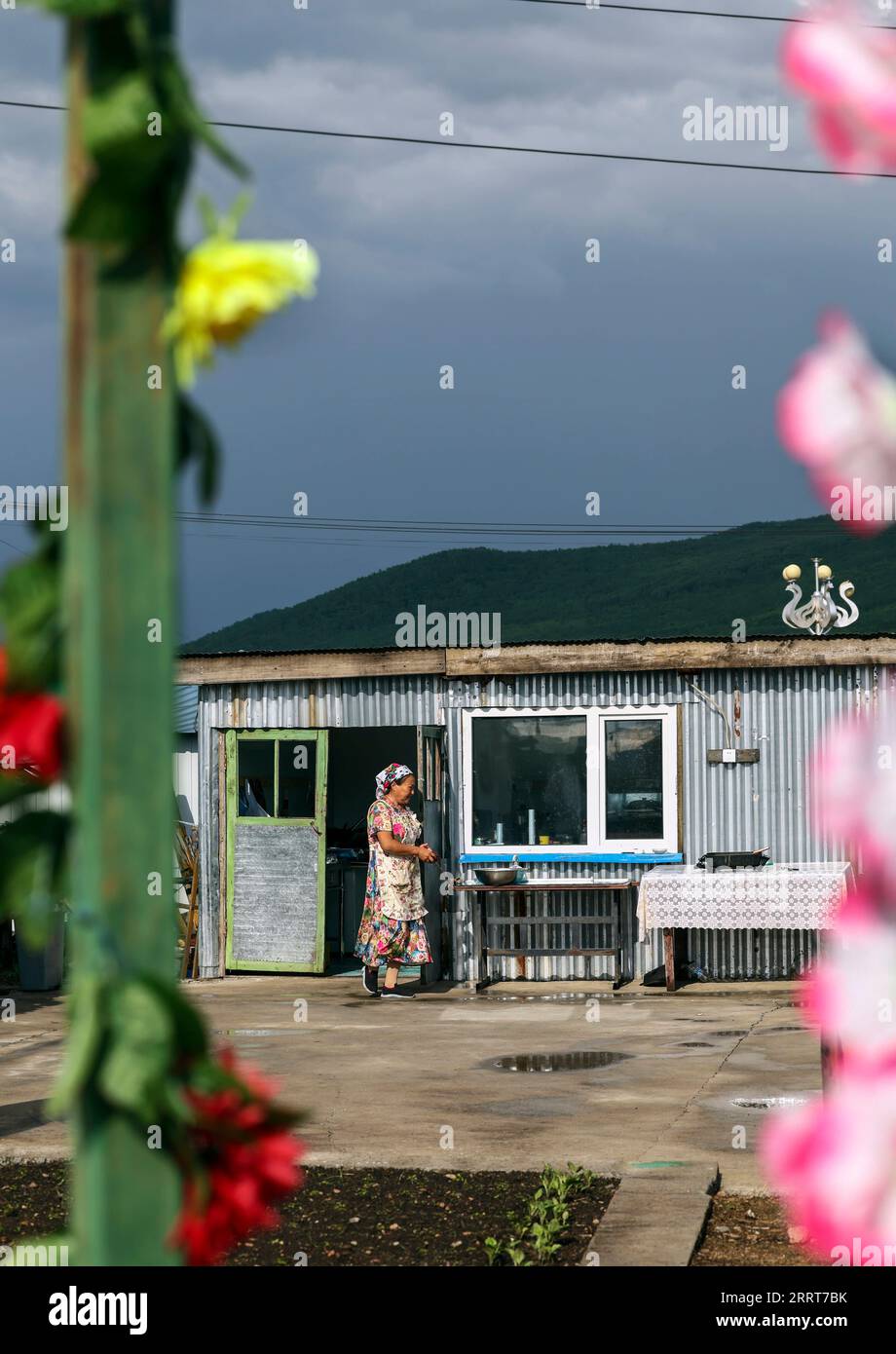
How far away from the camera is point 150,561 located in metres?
0.84

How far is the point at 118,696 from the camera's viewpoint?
2.76ft

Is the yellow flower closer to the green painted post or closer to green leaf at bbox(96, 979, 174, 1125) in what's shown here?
the green painted post

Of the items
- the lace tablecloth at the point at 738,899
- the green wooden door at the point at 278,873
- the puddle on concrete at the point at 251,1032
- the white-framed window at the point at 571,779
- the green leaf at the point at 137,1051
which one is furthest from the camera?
the green wooden door at the point at 278,873

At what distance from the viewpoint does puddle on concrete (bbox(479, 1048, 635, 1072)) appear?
31.7ft

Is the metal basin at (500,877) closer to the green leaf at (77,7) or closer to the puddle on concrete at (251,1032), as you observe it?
the puddle on concrete at (251,1032)

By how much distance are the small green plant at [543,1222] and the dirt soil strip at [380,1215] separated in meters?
0.04

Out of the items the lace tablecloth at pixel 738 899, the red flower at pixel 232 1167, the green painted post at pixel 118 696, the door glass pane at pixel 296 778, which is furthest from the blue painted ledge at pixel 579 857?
the green painted post at pixel 118 696

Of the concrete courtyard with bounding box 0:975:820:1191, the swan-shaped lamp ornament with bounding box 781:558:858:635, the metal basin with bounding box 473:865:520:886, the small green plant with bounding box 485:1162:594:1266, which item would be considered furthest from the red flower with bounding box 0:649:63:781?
the swan-shaped lamp ornament with bounding box 781:558:858:635

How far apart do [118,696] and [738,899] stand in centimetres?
1259

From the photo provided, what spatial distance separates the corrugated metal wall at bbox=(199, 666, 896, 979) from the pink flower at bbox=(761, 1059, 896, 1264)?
43.5 feet

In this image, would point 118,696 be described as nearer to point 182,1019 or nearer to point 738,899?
point 182,1019

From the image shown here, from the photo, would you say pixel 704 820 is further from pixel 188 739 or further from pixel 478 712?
pixel 188 739

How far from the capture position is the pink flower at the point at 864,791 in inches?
23.1

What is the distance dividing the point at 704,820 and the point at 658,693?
1.22 m
